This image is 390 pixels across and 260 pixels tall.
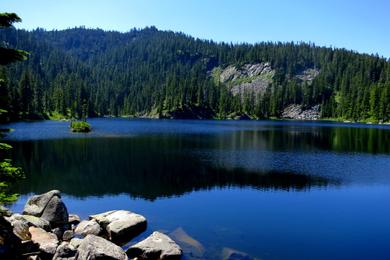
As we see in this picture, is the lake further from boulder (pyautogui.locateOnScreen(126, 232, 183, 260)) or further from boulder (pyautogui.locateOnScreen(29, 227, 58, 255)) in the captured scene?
boulder (pyautogui.locateOnScreen(29, 227, 58, 255))

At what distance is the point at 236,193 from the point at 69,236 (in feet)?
70.6

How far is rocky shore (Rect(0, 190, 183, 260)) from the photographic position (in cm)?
2308

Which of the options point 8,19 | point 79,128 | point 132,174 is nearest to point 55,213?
point 8,19

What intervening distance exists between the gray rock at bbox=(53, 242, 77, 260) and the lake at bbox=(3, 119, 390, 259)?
297 inches

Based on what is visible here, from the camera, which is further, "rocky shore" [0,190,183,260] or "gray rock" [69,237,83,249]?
"gray rock" [69,237,83,249]

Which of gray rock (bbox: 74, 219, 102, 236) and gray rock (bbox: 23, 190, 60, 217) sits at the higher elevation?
gray rock (bbox: 23, 190, 60, 217)

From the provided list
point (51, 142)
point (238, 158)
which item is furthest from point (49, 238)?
point (51, 142)

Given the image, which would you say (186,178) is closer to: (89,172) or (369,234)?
(89,172)

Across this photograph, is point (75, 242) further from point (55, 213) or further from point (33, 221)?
point (55, 213)

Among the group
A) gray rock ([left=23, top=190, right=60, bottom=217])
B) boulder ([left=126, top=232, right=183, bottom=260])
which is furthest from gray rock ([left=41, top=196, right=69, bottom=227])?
boulder ([left=126, top=232, right=183, bottom=260])

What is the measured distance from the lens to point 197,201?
133 ft

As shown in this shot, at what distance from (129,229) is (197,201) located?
1242 centimetres

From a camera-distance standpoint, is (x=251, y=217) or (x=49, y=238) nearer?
(x=49, y=238)

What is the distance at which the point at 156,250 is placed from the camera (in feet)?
81.4
